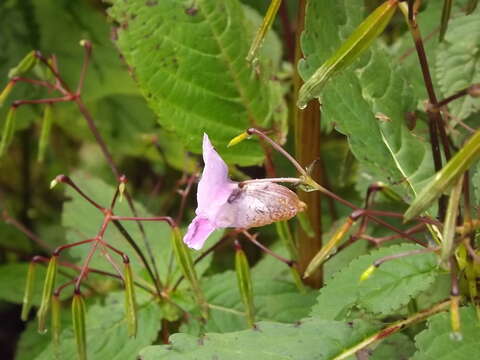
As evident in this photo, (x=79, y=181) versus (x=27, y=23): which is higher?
(x=27, y=23)

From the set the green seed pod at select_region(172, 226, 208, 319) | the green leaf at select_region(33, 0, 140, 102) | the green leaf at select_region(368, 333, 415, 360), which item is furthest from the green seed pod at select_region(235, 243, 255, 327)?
the green leaf at select_region(33, 0, 140, 102)

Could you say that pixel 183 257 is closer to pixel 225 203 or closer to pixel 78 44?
pixel 225 203

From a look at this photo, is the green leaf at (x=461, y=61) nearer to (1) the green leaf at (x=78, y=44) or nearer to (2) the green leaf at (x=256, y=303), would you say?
(2) the green leaf at (x=256, y=303)

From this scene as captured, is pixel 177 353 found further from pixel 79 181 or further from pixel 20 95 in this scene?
pixel 20 95

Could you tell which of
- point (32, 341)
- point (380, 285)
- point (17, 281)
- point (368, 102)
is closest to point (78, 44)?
point (17, 281)

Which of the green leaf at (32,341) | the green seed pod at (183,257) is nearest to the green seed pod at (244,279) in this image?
the green seed pod at (183,257)

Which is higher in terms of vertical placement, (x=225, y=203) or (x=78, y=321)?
(x=225, y=203)

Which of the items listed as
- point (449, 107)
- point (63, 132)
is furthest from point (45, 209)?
point (449, 107)
